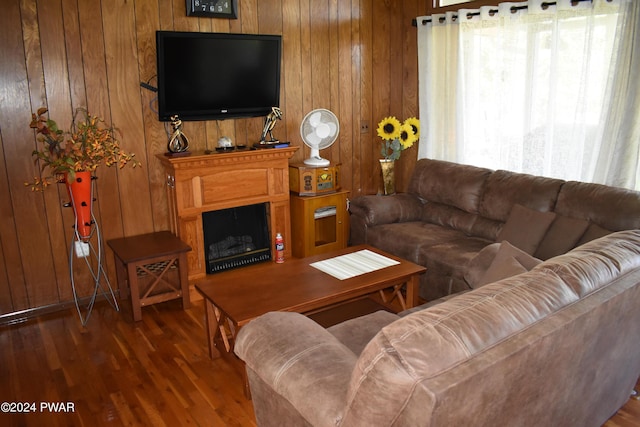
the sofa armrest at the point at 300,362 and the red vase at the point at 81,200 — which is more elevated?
the red vase at the point at 81,200

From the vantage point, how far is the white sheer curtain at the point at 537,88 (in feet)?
11.5

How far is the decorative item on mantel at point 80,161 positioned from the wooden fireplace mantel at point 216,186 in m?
0.36

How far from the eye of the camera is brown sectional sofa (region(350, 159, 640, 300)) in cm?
325

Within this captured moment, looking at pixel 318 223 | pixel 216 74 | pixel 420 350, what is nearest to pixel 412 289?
pixel 318 223

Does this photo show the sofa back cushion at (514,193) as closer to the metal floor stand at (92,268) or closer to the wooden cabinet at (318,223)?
the wooden cabinet at (318,223)

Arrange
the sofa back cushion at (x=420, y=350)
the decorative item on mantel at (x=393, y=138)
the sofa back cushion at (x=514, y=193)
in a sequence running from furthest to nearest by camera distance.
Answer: the decorative item on mantel at (x=393, y=138) → the sofa back cushion at (x=514, y=193) → the sofa back cushion at (x=420, y=350)

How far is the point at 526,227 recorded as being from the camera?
3436mm

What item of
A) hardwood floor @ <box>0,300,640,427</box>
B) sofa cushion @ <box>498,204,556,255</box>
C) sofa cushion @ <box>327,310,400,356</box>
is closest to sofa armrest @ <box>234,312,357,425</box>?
sofa cushion @ <box>327,310,400,356</box>

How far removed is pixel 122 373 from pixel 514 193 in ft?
9.28

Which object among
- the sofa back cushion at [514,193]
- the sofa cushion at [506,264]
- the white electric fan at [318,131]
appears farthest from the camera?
the white electric fan at [318,131]

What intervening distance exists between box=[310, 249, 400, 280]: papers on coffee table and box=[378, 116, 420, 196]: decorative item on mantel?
4.88 ft

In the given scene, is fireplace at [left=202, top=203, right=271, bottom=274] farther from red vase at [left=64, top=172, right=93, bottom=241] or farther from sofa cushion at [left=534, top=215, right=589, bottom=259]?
sofa cushion at [left=534, top=215, right=589, bottom=259]

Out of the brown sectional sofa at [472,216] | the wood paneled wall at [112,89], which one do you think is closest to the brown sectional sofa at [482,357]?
the brown sectional sofa at [472,216]

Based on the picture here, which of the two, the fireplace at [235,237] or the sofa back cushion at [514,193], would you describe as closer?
the sofa back cushion at [514,193]
